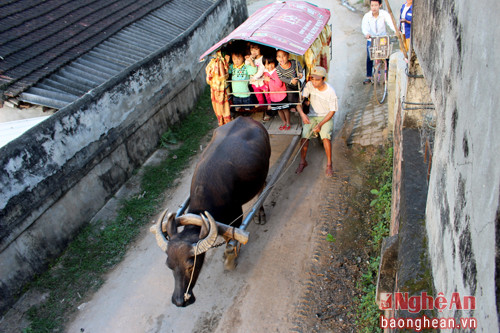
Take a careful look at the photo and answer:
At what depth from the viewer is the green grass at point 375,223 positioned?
4.37 m

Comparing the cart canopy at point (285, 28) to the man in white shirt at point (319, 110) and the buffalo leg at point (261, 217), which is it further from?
the buffalo leg at point (261, 217)

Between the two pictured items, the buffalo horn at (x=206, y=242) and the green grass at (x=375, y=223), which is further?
the green grass at (x=375, y=223)

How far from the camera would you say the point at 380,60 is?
861 centimetres

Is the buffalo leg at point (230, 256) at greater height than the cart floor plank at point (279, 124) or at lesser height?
lesser

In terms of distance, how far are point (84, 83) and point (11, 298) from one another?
3.96 meters

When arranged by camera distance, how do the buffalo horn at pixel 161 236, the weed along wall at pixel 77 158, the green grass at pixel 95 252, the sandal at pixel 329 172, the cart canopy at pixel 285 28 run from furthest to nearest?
the sandal at pixel 329 172 < the cart canopy at pixel 285 28 < the weed along wall at pixel 77 158 < the green grass at pixel 95 252 < the buffalo horn at pixel 161 236

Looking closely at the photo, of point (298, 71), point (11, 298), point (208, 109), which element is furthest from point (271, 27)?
point (11, 298)

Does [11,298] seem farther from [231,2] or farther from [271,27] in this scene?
[231,2]

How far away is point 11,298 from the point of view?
5090 millimetres

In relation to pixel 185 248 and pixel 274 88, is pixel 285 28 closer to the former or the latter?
pixel 274 88

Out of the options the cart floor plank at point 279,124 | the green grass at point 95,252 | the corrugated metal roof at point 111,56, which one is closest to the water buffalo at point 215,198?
the cart floor plank at point 279,124

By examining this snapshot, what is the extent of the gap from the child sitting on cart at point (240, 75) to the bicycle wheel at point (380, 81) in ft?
9.89

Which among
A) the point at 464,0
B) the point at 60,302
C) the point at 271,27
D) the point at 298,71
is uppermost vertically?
the point at 464,0

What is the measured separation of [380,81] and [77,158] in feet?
22.5
